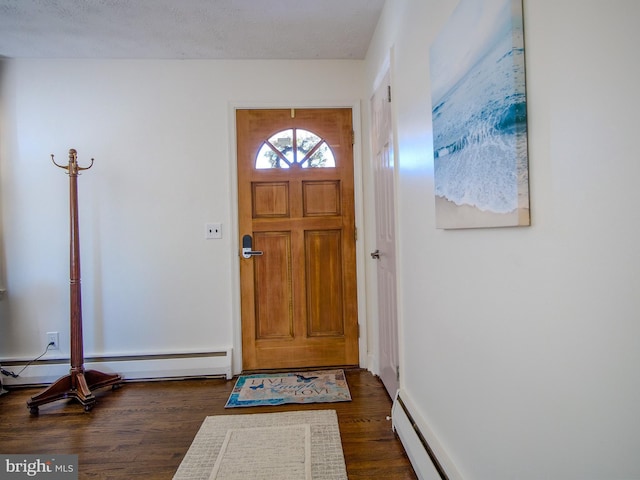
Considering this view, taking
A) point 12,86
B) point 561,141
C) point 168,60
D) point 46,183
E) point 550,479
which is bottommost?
point 550,479

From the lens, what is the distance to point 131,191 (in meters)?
2.54

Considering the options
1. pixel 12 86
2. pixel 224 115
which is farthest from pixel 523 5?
pixel 12 86

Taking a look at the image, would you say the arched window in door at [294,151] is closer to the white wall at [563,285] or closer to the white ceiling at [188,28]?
the white ceiling at [188,28]

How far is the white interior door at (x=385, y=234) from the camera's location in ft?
6.43

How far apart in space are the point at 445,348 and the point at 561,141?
33.7 inches

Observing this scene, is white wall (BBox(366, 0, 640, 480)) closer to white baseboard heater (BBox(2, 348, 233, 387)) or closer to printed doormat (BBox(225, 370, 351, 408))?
printed doormat (BBox(225, 370, 351, 408))

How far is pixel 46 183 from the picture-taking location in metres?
2.50

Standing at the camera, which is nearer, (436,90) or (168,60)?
(436,90)

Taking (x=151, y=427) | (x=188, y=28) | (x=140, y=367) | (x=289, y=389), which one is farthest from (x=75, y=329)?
(x=188, y=28)

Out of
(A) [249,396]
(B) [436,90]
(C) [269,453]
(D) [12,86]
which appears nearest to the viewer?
(B) [436,90]

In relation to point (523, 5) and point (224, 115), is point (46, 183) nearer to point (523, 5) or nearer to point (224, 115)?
point (224, 115)

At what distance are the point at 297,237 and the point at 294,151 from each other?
0.68 m

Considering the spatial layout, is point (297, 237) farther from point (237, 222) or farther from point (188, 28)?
point (188, 28)

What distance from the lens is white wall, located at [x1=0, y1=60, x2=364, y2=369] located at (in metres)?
2.49
